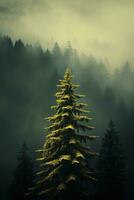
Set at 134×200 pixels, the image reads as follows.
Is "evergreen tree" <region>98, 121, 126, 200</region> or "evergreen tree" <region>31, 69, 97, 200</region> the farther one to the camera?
"evergreen tree" <region>98, 121, 126, 200</region>

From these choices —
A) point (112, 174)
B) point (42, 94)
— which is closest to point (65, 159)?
point (112, 174)

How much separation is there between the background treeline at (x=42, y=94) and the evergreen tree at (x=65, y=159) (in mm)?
53424

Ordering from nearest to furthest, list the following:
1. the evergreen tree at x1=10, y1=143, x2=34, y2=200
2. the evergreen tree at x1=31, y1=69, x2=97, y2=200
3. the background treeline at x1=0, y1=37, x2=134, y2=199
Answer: the evergreen tree at x1=31, y1=69, x2=97, y2=200 < the evergreen tree at x1=10, y1=143, x2=34, y2=200 < the background treeline at x1=0, y1=37, x2=134, y2=199

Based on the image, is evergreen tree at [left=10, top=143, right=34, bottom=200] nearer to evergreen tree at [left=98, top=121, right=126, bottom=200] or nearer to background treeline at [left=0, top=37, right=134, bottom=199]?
evergreen tree at [left=98, top=121, right=126, bottom=200]

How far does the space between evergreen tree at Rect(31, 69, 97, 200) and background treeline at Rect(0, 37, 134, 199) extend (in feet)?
175

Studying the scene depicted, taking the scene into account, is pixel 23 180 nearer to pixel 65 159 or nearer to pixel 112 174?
pixel 112 174

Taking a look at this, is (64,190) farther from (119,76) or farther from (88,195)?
(119,76)

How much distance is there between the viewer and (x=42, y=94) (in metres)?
112

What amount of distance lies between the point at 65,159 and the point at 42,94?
9180cm

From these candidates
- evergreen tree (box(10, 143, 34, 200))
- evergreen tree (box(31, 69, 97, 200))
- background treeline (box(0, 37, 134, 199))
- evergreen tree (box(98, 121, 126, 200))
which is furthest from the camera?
background treeline (box(0, 37, 134, 199))

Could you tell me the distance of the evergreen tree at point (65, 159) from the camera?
20.6 meters

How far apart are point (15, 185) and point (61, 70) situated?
3886 inches

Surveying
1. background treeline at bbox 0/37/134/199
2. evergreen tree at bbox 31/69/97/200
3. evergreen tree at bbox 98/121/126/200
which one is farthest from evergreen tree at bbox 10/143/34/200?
background treeline at bbox 0/37/134/199

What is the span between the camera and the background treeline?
8794 cm
